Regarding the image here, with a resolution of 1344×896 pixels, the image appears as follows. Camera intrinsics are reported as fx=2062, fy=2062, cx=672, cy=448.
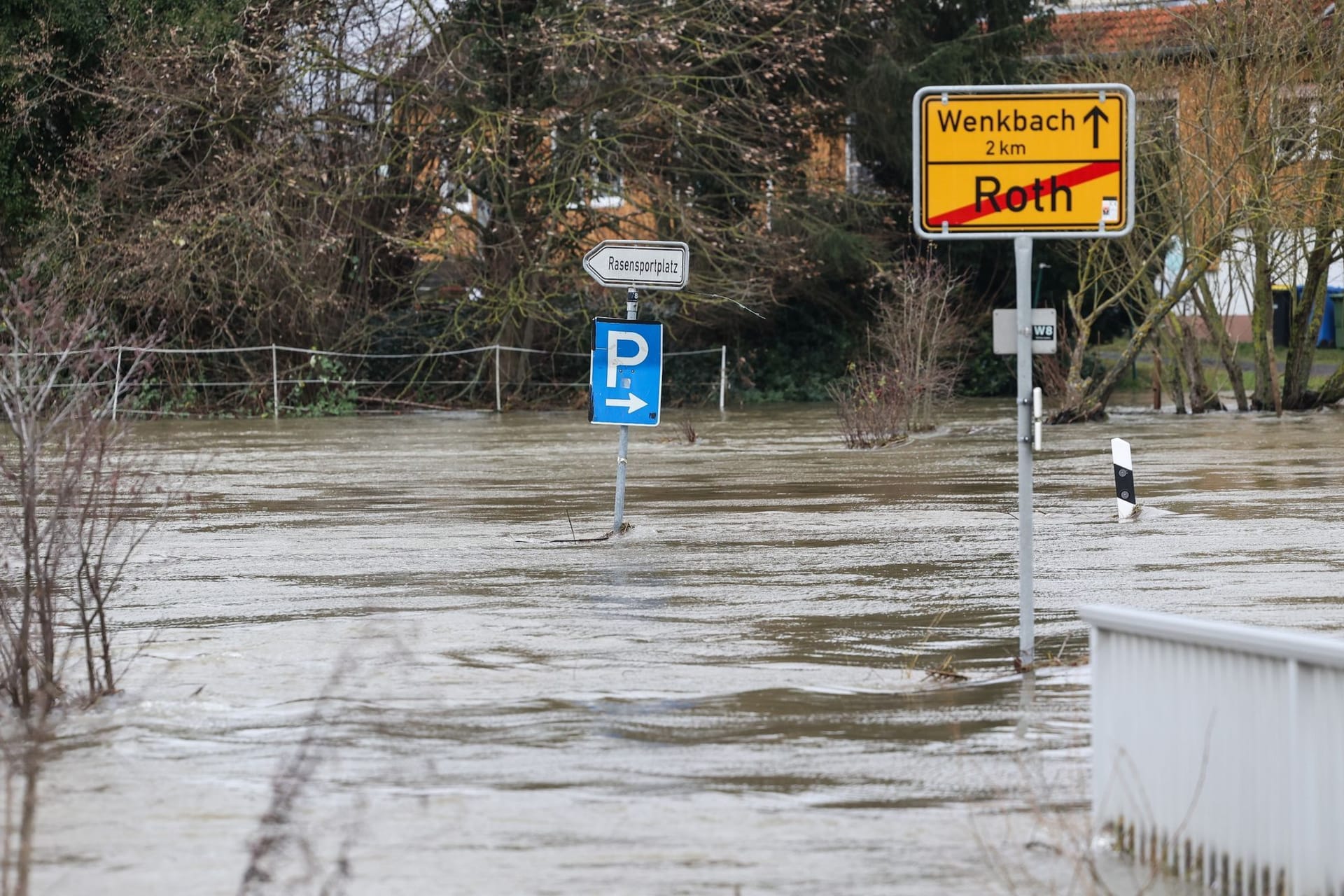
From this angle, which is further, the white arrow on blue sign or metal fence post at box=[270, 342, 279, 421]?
metal fence post at box=[270, 342, 279, 421]

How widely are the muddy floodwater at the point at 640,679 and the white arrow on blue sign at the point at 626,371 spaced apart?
0.97 metres

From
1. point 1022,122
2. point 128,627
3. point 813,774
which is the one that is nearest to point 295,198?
point 128,627

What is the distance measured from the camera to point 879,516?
17.4m

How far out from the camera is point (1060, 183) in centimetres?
951

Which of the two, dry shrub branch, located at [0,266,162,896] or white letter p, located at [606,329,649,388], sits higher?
white letter p, located at [606,329,649,388]

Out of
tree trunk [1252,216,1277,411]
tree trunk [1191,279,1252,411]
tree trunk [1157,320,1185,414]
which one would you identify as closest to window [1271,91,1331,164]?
tree trunk [1252,216,1277,411]

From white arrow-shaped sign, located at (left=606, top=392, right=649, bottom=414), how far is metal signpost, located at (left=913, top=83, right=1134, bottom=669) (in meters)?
6.43

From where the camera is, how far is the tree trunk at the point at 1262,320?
108ft

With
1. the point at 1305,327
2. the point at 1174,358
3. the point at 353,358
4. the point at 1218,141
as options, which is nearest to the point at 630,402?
the point at 1218,141

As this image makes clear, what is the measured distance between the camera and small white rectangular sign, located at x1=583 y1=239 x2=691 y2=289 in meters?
15.4

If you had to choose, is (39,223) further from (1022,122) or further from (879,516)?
(1022,122)

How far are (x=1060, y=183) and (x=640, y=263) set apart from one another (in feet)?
20.7

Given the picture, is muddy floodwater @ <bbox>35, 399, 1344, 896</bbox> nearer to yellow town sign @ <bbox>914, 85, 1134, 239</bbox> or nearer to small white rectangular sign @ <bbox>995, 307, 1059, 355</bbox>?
small white rectangular sign @ <bbox>995, 307, 1059, 355</bbox>

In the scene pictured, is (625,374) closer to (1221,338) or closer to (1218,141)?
(1218,141)
